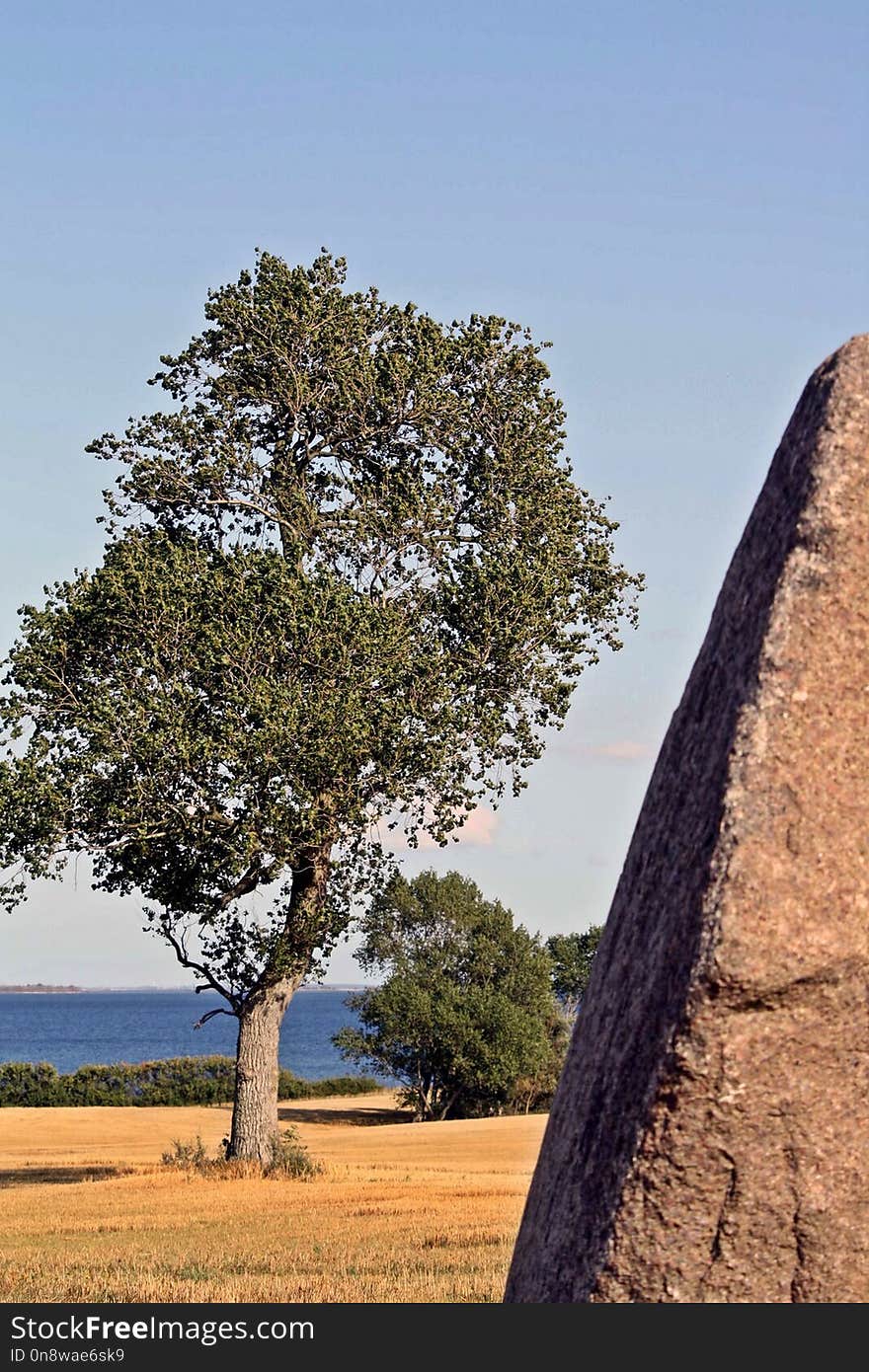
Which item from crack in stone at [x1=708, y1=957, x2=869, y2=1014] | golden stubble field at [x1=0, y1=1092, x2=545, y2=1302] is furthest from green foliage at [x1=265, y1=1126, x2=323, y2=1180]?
crack in stone at [x1=708, y1=957, x2=869, y2=1014]

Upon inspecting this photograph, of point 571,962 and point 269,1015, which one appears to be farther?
point 571,962

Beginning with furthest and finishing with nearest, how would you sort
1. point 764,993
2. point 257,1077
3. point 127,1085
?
point 127,1085
point 257,1077
point 764,993

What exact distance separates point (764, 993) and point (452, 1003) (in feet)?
150

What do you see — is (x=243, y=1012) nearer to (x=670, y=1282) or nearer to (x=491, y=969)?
(x=670, y=1282)

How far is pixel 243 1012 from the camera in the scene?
78.1 ft

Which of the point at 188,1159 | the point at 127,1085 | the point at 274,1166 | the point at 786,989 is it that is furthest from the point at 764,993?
the point at 127,1085

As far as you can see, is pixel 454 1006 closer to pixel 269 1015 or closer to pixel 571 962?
pixel 571 962

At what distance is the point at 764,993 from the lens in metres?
4.72

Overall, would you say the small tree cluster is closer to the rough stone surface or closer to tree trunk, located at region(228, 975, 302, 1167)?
tree trunk, located at region(228, 975, 302, 1167)

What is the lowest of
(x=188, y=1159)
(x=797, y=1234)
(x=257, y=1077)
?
(x=188, y=1159)

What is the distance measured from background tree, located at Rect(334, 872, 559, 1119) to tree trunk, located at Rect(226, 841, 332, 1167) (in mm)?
24718

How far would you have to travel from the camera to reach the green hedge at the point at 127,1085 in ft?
182

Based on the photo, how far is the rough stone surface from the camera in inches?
187

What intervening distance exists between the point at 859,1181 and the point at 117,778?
17634mm
